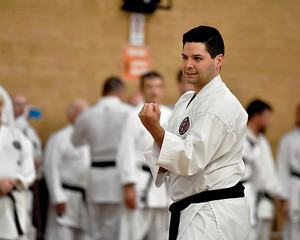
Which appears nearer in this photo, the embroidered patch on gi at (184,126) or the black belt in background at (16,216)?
the embroidered patch on gi at (184,126)

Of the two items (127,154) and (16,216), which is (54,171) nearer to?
(127,154)

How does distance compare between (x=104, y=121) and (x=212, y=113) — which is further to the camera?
(x=104, y=121)

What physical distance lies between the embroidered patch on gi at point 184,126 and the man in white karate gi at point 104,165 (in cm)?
326

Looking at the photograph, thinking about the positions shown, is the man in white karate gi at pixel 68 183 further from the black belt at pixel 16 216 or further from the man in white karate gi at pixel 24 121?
the black belt at pixel 16 216

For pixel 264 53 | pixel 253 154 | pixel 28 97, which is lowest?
pixel 253 154

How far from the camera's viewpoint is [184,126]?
2.86m

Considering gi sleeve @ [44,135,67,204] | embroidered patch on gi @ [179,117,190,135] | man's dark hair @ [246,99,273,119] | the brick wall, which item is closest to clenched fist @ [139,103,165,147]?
embroidered patch on gi @ [179,117,190,135]

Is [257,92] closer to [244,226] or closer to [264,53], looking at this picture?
[264,53]

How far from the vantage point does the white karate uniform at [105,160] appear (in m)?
6.09

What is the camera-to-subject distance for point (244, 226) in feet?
9.48

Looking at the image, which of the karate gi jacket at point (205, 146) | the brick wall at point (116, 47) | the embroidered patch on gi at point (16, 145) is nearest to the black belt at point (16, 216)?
the embroidered patch on gi at point (16, 145)

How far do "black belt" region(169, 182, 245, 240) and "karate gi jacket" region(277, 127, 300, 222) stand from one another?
457 cm

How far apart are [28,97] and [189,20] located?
254cm

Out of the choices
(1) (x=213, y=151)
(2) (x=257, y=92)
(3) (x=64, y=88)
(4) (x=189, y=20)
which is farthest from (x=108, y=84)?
(1) (x=213, y=151)
